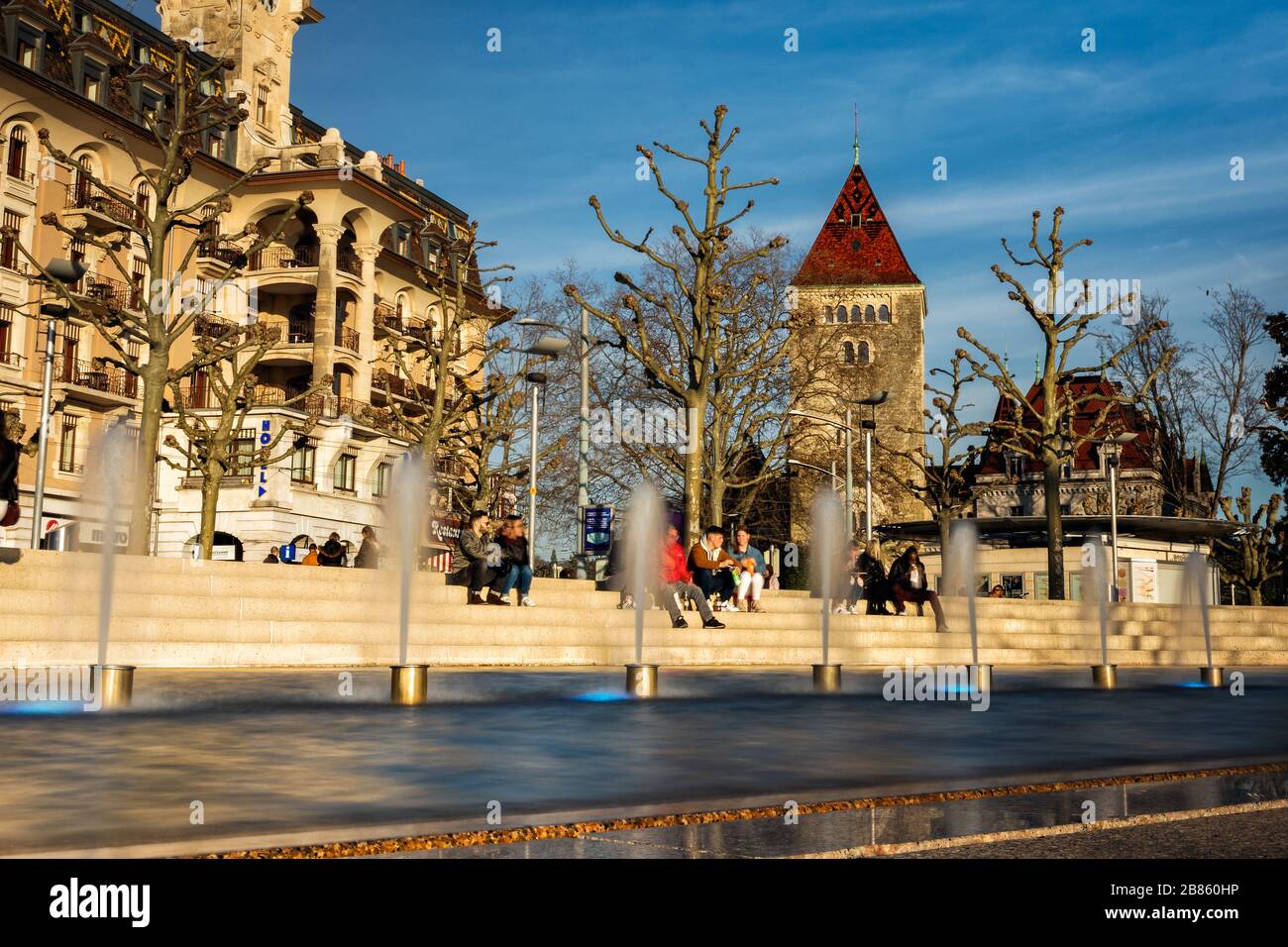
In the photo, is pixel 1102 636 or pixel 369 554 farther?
pixel 369 554

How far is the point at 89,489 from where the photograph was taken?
12.5 m

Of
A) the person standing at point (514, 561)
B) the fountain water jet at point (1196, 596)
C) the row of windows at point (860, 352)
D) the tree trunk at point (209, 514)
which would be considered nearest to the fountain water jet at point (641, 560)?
the person standing at point (514, 561)

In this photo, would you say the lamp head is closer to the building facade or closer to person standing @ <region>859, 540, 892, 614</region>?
the building facade

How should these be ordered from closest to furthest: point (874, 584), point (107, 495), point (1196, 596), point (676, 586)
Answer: point (107, 495), point (676, 586), point (874, 584), point (1196, 596)

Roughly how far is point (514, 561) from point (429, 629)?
286 cm

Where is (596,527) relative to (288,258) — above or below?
below

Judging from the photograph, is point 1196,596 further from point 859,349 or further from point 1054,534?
point 859,349

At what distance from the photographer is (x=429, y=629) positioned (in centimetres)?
1627

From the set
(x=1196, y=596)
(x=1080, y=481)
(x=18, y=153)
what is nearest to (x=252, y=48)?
(x=18, y=153)
